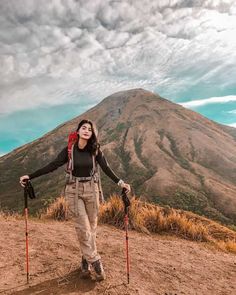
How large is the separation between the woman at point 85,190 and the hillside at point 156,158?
61330 mm

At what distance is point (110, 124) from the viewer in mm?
170000

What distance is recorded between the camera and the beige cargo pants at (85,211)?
6141mm

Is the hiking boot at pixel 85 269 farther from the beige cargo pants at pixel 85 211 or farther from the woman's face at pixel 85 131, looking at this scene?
the woman's face at pixel 85 131

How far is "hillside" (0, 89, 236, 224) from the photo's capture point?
91375mm

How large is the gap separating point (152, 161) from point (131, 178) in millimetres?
11352

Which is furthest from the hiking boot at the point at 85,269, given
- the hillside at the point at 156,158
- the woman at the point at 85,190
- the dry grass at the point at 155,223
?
the hillside at the point at 156,158

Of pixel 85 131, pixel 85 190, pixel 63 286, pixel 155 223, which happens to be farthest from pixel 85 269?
pixel 155 223

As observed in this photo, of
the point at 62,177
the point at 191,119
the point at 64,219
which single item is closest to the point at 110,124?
the point at 191,119

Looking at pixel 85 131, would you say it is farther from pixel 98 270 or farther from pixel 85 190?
pixel 98 270

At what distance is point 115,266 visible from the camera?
714 centimetres

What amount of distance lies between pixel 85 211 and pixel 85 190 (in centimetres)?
36

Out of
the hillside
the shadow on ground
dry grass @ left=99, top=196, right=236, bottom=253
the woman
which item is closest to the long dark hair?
the woman

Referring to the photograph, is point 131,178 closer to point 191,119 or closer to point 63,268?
point 191,119

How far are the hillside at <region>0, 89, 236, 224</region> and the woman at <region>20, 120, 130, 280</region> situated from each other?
61.3 metres
